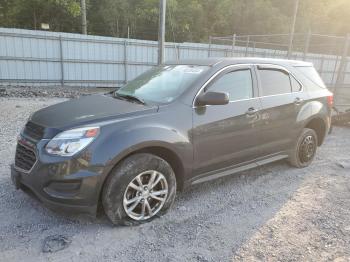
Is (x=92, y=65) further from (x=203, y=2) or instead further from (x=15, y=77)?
(x=203, y=2)

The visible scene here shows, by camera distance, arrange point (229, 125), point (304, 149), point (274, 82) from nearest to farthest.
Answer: point (229, 125)
point (274, 82)
point (304, 149)

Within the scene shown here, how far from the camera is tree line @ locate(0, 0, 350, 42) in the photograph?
24.9m

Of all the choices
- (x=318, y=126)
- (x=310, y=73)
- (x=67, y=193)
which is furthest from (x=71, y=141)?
(x=318, y=126)

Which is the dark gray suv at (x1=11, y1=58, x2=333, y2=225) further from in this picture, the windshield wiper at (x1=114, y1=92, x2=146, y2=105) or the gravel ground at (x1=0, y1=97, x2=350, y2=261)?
the gravel ground at (x1=0, y1=97, x2=350, y2=261)

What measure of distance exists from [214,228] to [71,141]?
1.70 metres

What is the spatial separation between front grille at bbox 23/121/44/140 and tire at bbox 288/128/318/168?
3631 millimetres

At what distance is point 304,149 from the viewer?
17.2ft

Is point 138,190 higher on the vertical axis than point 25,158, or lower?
lower

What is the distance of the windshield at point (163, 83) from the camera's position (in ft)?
12.4

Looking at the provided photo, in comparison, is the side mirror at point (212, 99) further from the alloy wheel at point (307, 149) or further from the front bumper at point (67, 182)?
the alloy wheel at point (307, 149)

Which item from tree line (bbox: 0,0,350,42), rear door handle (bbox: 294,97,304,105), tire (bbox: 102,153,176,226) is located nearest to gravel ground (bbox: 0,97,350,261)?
tire (bbox: 102,153,176,226)

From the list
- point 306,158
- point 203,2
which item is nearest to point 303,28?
point 203,2

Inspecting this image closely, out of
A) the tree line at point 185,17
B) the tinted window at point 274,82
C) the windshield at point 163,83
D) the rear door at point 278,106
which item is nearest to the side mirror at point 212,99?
the windshield at point 163,83

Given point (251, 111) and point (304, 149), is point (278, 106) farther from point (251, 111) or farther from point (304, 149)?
point (304, 149)
